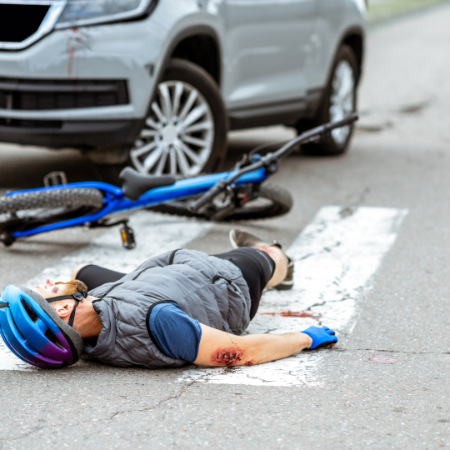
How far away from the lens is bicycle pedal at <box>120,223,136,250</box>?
4977 millimetres

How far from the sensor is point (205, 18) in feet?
19.7

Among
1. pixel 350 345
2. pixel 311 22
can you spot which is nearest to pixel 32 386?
pixel 350 345

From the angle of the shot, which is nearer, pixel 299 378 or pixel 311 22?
pixel 299 378

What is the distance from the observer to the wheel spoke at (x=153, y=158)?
5.89m

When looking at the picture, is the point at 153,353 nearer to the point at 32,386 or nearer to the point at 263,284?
the point at 32,386

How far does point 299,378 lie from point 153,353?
61 centimetres

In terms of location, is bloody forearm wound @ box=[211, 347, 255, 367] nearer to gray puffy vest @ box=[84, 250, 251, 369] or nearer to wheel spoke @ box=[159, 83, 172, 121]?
gray puffy vest @ box=[84, 250, 251, 369]

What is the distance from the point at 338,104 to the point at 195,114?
8.11 feet

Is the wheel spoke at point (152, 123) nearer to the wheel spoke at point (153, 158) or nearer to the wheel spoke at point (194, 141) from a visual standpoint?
the wheel spoke at point (153, 158)

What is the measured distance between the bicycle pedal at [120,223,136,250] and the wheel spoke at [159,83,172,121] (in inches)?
48.4

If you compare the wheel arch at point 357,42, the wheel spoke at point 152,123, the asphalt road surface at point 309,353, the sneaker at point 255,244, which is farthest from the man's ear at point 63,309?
the wheel arch at point 357,42

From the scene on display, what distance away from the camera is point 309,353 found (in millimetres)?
3574

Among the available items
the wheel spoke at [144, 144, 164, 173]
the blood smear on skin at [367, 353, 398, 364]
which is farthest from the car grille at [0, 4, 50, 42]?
the blood smear on skin at [367, 353, 398, 364]

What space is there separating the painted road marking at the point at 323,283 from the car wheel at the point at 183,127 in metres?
1.02
